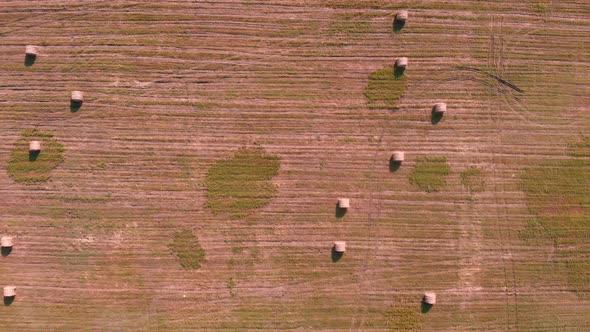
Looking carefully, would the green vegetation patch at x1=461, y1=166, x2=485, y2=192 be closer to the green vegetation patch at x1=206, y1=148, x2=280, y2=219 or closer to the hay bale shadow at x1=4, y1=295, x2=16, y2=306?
the green vegetation patch at x1=206, y1=148, x2=280, y2=219

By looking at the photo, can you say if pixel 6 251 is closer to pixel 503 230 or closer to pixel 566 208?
pixel 503 230

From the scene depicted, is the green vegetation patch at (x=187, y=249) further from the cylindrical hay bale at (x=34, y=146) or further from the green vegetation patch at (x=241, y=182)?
the cylindrical hay bale at (x=34, y=146)

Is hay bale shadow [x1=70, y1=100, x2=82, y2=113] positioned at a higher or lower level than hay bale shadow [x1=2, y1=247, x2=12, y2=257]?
higher

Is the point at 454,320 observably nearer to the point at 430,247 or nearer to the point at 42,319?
the point at 430,247

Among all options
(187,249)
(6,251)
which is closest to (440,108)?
(187,249)

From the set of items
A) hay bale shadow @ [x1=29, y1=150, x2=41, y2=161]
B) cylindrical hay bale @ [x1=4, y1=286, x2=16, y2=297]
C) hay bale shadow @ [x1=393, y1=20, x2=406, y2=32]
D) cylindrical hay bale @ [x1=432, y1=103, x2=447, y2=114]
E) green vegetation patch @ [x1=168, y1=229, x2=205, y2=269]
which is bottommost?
cylindrical hay bale @ [x1=4, y1=286, x2=16, y2=297]

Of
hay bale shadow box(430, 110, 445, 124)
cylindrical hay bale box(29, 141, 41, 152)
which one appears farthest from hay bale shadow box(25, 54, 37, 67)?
hay bale shadow box(430, 110, 445, 124)
